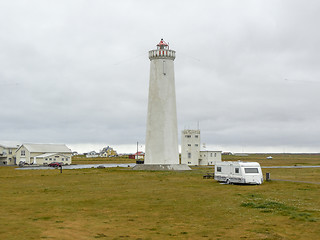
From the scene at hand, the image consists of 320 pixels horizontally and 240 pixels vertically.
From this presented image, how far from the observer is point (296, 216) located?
19.6 metres

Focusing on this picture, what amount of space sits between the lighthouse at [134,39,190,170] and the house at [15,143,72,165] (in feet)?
139

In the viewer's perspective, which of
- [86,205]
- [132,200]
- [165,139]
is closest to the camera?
[86,205]

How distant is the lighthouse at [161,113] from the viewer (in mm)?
57500

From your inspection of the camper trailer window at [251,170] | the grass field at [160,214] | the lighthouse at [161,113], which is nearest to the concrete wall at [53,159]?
the lighthouse at [161,113]

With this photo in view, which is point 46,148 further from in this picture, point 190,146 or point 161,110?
point 161,110

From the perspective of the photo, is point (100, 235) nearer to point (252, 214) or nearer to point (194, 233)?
point (194, 233)

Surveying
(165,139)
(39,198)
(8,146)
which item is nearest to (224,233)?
(39,198)

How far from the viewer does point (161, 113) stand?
57.5 m

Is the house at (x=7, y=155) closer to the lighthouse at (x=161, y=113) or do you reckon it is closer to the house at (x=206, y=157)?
the house at (x=206, y=157)

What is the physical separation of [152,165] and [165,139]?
478 centimetres

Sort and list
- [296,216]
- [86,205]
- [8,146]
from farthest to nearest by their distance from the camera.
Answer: [8,146] → [86,205] → [296,216]

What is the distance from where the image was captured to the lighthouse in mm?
57500

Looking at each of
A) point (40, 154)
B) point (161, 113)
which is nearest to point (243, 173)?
point (161, 113)

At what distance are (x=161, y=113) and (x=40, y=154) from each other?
4941cm
